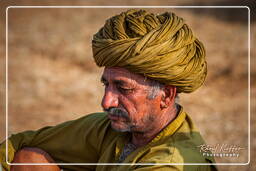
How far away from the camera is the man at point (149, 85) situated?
9.00 ft

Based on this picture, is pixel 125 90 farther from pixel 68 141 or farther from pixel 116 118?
pixel 68 141

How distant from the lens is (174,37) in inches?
110

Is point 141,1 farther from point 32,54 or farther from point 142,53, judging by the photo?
point 142,53

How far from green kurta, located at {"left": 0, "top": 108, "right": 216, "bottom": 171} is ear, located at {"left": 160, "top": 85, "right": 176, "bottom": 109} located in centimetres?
9

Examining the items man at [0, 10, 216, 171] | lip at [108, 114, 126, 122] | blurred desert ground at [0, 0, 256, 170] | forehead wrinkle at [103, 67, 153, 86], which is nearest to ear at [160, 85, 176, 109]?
man at [0, 10, 216, 171]

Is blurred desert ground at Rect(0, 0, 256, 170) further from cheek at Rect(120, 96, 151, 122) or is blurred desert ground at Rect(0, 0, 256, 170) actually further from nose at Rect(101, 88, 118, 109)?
nose at Rect(101, 88, 118, 109)

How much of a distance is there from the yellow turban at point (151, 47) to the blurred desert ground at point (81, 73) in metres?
1.64

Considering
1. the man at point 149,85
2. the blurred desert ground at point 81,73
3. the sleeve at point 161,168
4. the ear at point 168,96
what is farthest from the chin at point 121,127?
the blurred desert ground at point 81,73

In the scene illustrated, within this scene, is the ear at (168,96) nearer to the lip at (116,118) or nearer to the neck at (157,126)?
the neck at (157,126)

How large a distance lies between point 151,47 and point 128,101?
32 centimetres

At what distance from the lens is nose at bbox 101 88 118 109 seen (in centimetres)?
282

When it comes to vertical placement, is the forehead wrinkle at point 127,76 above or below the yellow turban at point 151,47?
below

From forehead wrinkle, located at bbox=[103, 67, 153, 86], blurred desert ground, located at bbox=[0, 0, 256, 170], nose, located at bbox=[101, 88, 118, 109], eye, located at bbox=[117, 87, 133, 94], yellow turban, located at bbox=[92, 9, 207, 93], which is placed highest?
yellow turban, located at bbox=[92, 9, 207, 93]

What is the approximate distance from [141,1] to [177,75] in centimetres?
646
